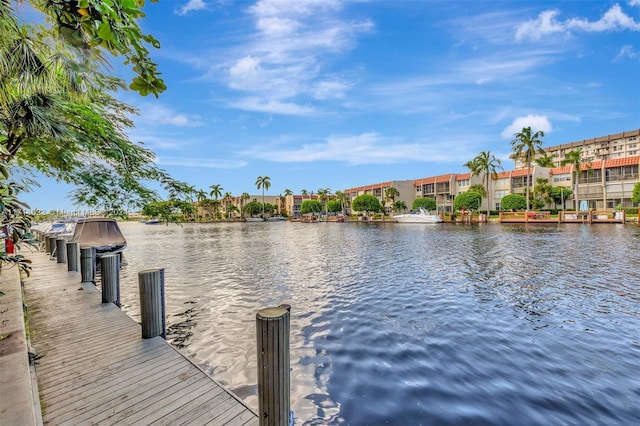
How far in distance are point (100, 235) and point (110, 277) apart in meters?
12.1

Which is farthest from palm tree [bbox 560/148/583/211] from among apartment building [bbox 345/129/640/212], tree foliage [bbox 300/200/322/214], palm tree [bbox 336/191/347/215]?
tree foliage [bbox 300/200/322/214]

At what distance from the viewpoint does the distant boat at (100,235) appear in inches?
629

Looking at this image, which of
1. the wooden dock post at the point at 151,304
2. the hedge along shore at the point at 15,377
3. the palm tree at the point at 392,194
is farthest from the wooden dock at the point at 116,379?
the palm tree at the point at 392,194

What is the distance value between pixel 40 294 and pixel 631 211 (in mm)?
65452

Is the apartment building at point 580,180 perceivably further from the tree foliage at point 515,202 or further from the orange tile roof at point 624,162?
the tree foliage at point 515,202

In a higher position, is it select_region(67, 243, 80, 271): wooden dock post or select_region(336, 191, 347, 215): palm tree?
select_region(336, 191, 347, 215): palm tree

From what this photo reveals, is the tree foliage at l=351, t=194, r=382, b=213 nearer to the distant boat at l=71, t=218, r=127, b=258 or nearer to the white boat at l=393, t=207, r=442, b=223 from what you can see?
the white boat at l=393, t=207, r=442, b=223

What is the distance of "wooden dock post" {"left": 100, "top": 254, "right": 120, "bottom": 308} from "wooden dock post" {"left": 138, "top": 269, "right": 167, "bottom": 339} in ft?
7.51

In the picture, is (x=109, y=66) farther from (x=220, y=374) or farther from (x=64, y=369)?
(x=220, y=374)

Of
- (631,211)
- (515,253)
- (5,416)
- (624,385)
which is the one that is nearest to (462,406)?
(624,385)

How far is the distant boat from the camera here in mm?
15984

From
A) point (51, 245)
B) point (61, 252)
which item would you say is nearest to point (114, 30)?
point (61, 252)

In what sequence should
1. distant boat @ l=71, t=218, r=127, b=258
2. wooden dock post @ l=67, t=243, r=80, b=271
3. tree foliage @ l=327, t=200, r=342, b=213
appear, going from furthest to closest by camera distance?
tree foliage @ l=327, t=200, r=342, b=213 → distant boat @ l=71, t=218, r=127, b=258 → wooden dock post @ l=67, t=243, r=80, b=271

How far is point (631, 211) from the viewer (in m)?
45.3
